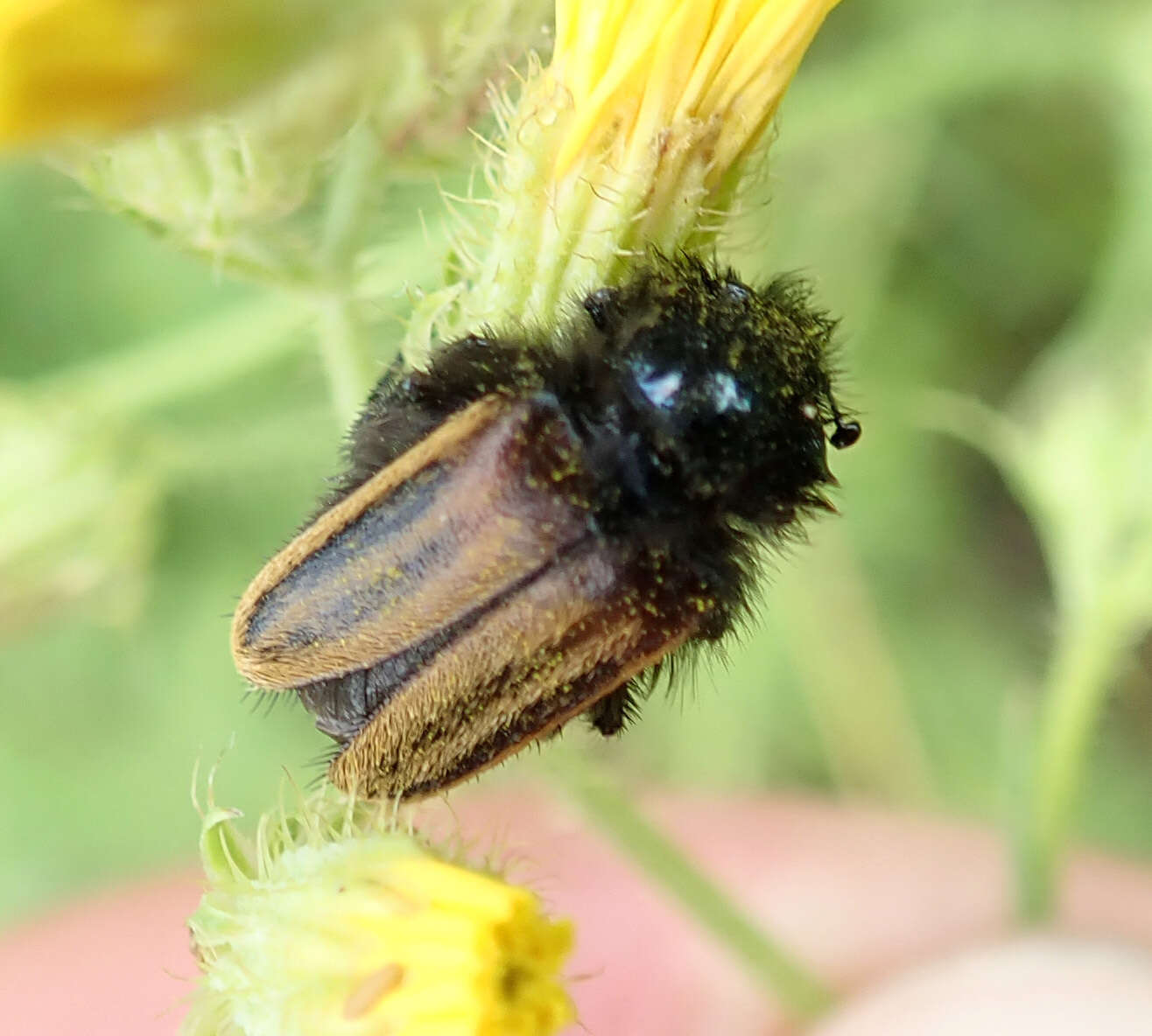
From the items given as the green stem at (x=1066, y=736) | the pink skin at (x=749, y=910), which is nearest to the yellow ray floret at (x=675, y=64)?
the green stem at (x=1066, y=736)

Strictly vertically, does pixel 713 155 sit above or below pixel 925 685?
below

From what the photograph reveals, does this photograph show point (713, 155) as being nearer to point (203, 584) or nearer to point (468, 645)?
point (468, 645)

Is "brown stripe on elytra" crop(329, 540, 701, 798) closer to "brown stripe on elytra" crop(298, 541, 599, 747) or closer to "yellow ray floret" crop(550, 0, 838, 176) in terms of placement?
"brown stripe on elytra" crop(298, 541, 599, 747)

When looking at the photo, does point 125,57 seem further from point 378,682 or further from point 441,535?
point 378,682

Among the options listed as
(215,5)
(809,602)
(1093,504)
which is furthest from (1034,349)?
(215,5)

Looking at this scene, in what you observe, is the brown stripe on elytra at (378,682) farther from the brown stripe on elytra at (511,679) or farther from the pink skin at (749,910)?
the pink skin at (749,910)
